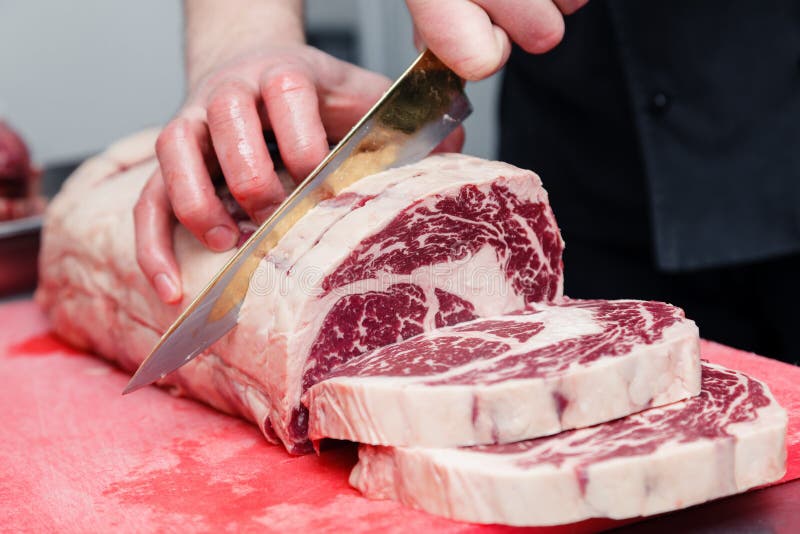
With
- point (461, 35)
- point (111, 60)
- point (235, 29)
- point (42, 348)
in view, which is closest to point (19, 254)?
point (42, 348)

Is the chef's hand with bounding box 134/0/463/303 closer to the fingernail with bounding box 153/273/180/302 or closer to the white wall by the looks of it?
the fingernail with bounding box 153/273/180/302

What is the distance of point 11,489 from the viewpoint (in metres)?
2.21

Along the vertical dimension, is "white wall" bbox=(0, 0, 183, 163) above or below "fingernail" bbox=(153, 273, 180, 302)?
above

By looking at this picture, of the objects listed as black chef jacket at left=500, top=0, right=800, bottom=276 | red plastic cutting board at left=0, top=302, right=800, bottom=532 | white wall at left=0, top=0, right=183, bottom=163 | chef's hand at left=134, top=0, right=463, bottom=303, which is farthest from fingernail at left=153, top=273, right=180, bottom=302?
white wall at left=0, top=0, right=183, bottom=163

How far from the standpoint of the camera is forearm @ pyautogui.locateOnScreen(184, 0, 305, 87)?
3.01 metres

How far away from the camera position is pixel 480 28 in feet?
7.66

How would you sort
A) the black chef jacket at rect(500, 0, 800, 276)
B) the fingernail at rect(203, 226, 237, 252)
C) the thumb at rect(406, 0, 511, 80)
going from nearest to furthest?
1. the thumb at rect(406, 0, 511, 80)
2. the fingernail at rect(203, 226, 237, 252)
3. the black chef jacket at rect(500, 0, 800, 276)

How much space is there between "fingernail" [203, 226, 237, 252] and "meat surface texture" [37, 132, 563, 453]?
28mm

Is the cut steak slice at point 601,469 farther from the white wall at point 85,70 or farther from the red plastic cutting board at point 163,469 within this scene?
the white wall at point 85,70

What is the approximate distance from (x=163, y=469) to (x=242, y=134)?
86 cm

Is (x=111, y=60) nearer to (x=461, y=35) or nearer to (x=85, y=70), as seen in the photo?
(x=85, y=70)

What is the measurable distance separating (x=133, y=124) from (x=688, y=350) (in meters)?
6.01

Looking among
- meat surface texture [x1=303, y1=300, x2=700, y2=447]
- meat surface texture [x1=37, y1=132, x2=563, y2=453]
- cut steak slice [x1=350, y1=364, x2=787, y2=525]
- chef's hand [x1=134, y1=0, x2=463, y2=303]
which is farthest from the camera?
chef's hand [x1=134, y1=0, x2=463, y2=303]

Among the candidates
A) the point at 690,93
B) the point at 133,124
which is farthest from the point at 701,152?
the point at 133,124
